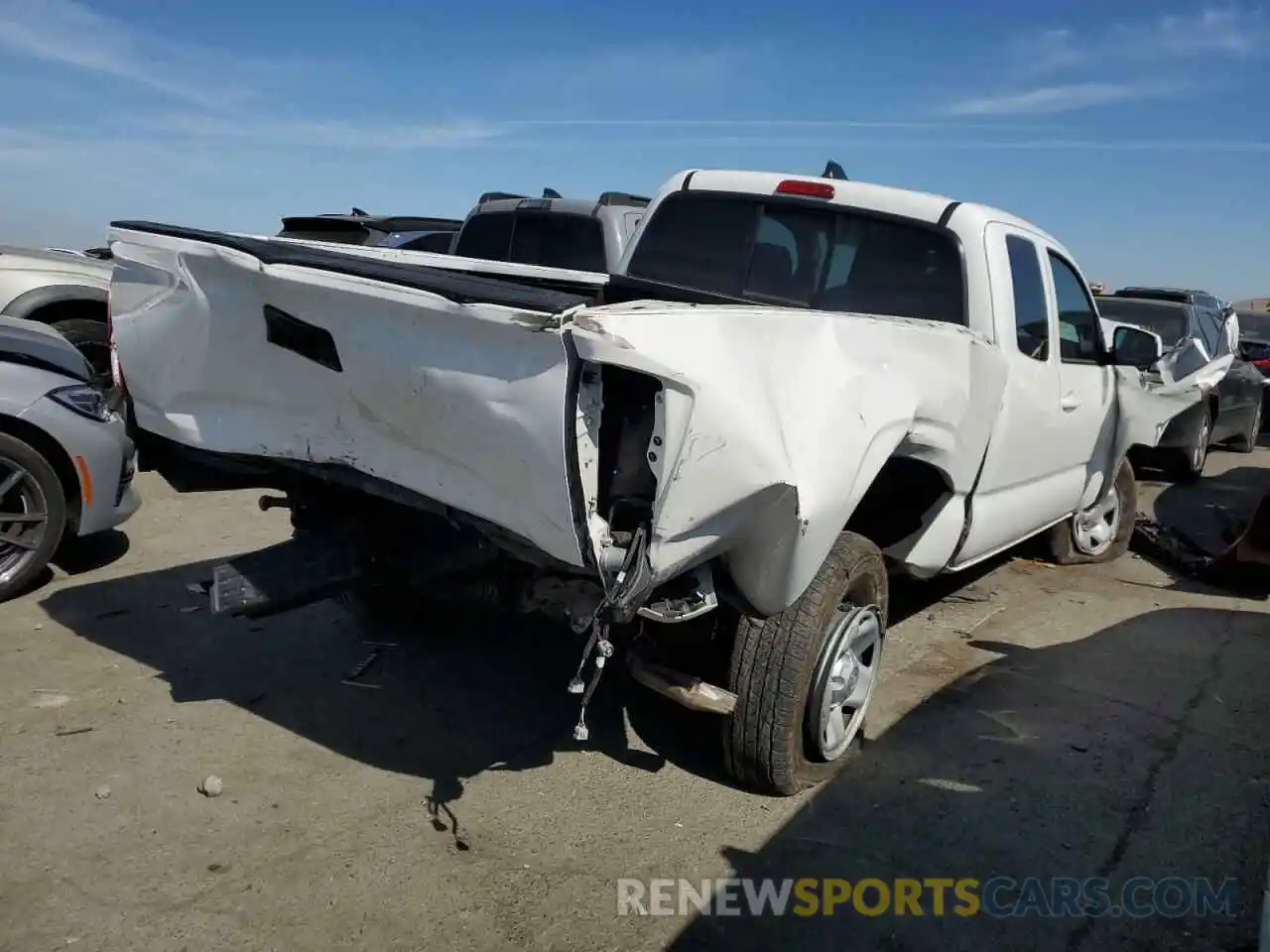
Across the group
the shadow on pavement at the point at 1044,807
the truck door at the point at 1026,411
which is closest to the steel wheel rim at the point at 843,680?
the shadow on pavement at the point at 1044,807

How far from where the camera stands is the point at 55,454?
5160 mm

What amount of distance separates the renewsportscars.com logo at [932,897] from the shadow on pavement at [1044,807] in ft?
0.11

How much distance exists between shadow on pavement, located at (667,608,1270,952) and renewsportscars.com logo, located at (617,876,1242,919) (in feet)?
0.11

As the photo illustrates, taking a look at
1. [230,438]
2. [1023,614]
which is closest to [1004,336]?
[1023,614]

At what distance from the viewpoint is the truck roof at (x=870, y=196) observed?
445 cm

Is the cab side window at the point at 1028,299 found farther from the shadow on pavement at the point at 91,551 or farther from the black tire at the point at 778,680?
the shadow on pavement at the point at 91,551

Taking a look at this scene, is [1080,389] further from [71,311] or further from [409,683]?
[71,311]

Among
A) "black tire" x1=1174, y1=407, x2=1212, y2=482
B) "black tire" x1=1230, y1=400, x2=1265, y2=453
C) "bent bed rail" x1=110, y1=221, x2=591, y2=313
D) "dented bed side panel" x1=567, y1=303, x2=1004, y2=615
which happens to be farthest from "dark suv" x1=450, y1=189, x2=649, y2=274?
"black tire" x1=1230, y1=400, x2=1265, y2=453

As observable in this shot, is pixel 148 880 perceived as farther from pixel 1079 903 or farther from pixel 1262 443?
pixel 1262 443

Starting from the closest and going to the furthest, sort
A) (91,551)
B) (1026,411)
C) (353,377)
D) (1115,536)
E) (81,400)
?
(353,377)
(1026,411)
(81,400)
(91,551)
(1115,536)

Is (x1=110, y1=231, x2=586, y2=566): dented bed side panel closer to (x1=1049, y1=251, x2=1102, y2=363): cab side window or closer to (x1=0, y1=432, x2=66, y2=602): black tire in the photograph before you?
(x1=0, y1=432, x2=66, y2=602): black tire

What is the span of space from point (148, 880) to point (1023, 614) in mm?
4619

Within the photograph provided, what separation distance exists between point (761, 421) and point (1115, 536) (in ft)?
17.9

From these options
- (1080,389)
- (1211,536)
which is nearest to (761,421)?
(1080,389)
